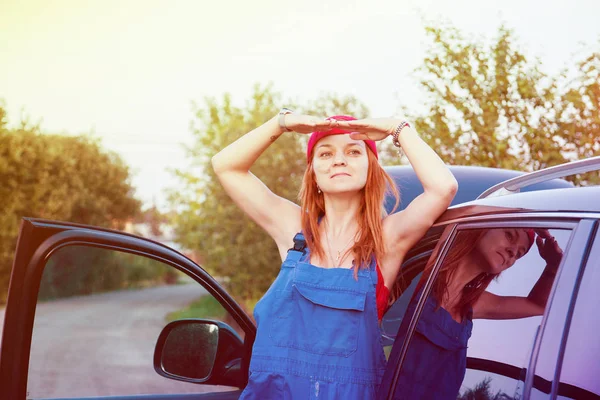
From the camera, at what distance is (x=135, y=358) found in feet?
46.8

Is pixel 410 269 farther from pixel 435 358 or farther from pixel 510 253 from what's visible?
pixel 510 253

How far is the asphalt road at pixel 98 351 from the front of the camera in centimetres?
1106

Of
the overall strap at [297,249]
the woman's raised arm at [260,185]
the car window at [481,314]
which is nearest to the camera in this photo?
the car window at [481,314]

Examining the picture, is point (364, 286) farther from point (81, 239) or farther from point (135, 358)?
point (135, 358)

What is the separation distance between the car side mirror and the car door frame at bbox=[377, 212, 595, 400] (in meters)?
0.68

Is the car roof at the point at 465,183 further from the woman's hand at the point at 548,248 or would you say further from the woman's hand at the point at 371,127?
the woman's hand at the point at 548,248

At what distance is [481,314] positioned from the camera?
187 cm

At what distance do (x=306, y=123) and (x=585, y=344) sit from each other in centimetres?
160

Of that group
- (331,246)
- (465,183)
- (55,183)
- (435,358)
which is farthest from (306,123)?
(55,183)

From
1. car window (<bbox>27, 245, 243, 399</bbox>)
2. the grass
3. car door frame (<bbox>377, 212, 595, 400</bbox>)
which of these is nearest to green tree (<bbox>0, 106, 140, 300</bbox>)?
car window (<bbox>27, 245, 243, 399</bbox>)

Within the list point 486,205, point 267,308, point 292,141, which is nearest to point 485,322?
point 486,205

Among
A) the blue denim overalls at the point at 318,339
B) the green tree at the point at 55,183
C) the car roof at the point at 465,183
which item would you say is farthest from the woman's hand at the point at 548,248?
the green tree at the point at 55,183

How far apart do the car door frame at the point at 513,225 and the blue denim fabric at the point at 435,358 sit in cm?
5

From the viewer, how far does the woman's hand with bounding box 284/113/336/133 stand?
2725 mm
